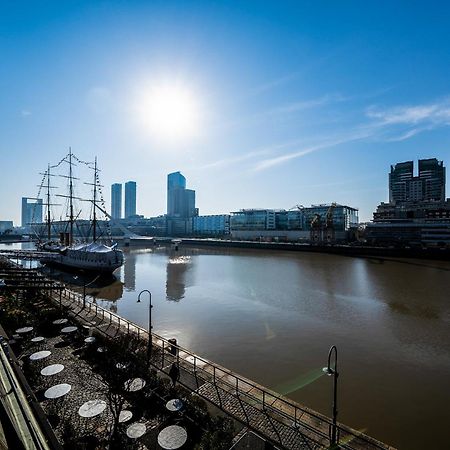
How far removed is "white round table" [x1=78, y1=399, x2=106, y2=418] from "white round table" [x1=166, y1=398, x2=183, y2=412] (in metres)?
2.26

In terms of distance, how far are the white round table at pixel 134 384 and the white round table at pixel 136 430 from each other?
1.55 m

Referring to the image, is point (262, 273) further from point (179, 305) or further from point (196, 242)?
point (196, 242)

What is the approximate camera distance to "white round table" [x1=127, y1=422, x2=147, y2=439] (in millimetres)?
9164

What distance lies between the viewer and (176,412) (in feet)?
34.3

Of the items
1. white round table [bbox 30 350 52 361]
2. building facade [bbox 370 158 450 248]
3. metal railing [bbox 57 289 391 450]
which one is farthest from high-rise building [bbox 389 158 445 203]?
white round table [bbox 30 350 52 361]

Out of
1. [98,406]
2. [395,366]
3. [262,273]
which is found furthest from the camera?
[262,273]

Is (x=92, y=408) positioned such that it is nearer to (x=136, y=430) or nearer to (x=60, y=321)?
(x=136, y=430)

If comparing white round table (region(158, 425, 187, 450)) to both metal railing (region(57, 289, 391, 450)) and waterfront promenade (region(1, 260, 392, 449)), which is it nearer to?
waterfront promenade (region(1, 260, 392, 449))

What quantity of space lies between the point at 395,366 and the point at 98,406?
15.8m

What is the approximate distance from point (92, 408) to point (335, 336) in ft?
55.2

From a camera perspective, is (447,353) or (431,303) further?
(431,303)

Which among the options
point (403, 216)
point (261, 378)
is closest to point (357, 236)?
point (403, 216)

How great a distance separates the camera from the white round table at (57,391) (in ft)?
36.2

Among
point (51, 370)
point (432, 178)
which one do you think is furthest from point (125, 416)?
point (432, 178)
